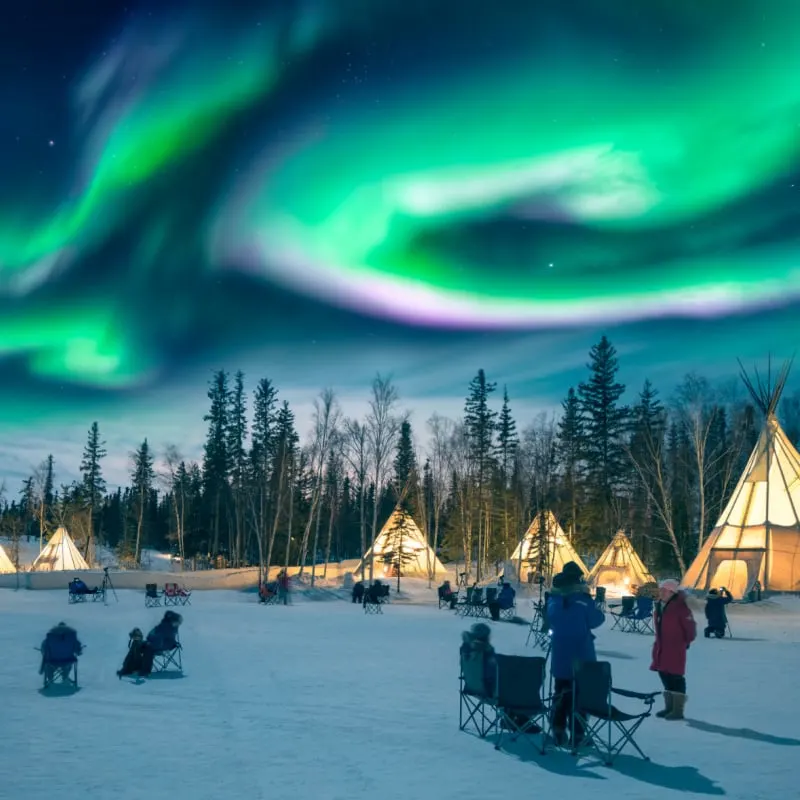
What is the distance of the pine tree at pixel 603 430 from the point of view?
54.1 m

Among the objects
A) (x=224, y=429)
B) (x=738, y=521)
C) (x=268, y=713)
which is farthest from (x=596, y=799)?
(x=224, y=429)

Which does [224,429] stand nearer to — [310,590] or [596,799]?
[310,590]

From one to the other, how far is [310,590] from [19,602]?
414 inches

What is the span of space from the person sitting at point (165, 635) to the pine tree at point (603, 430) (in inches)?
1688

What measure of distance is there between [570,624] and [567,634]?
10 centimetres

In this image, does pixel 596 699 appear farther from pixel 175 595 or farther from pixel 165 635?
pixel 175 595

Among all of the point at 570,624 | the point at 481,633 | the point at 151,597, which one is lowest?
the point at 151,597

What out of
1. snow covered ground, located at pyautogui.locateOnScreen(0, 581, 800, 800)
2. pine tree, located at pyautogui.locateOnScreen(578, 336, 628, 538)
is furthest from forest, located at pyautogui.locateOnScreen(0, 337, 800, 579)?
snow covered ground, located at pyautogui.locateOnScreen(0, 581, 800, 800)

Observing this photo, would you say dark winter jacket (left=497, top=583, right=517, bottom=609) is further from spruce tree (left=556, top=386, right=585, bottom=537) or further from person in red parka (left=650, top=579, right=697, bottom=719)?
spruce tree (left=556, top=386, right=585, bottom=537)

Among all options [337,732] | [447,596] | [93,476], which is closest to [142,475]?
[93,476]

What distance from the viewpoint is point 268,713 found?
912cm

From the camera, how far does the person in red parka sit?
9.20m

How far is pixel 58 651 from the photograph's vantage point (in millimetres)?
10641

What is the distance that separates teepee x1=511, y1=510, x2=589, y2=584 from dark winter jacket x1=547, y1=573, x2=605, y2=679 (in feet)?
94.5
